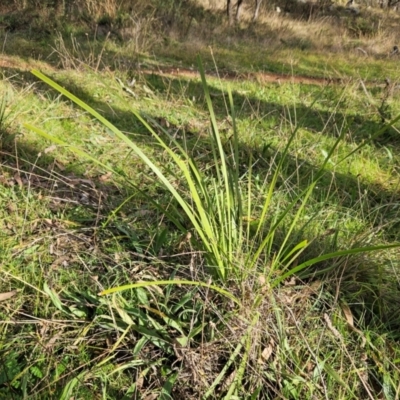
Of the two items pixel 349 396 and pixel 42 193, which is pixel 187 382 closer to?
pixel 349 396

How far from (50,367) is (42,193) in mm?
1188

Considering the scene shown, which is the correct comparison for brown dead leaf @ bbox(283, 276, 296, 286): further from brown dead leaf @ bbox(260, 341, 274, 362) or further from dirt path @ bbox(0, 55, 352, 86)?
dirt path @ bbox(0, 55, 352, 86)

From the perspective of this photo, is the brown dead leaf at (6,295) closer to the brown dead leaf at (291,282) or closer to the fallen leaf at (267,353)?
the fallen leaf at (267,353)

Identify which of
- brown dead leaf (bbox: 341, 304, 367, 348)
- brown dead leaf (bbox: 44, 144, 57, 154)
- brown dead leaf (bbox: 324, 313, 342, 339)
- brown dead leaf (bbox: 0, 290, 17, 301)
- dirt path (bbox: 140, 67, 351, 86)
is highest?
dirt path (bbox: 140, 67, 351, 86)

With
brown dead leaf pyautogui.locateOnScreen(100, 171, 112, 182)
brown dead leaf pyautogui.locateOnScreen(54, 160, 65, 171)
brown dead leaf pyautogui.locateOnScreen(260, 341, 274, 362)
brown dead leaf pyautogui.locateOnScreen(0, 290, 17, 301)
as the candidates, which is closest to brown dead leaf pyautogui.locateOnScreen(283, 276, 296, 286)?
brown dead leaf pyautogui.locateOnScreen(260, 341, 274, 362)

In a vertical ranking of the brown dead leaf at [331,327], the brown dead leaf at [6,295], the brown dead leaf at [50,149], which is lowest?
the brown dead leaf at [6,295]

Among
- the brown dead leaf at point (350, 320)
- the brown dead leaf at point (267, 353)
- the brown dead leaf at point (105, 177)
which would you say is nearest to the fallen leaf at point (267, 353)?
the brown dead leaf at point (267, 353)

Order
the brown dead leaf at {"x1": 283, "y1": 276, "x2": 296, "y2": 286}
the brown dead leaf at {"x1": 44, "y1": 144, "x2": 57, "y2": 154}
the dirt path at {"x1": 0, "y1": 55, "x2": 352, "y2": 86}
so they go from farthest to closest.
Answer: the dirt path at {"x1": 0, "y1": 55, "x2": 352, "y2": 86}, the brown dead leaf at {"x1": 44, "y1": 144, "x2": 57, "y2": 154}, the brown dead leaf at {"x1": 283, "y1": 276, "x2": 296, "y2": 286}

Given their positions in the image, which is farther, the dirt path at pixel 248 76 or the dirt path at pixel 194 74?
the dirt path at pixel 248 76

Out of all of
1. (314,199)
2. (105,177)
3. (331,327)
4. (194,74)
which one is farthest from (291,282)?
(194,74)

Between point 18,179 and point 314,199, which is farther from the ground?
point 314,199

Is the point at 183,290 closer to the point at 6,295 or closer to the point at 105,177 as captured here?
the point at 6,295

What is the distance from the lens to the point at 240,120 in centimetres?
394

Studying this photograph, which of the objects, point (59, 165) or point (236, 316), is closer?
point (236, 316)
